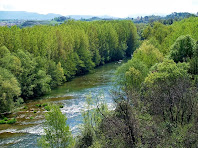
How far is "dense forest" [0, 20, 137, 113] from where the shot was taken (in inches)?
2197

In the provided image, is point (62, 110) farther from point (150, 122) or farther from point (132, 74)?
point (150, 122)

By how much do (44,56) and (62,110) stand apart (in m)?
26.7

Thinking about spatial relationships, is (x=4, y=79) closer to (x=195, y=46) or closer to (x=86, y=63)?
(x=195, y=46)

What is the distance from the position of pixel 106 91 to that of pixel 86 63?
3125cm

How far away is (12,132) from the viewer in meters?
42.2

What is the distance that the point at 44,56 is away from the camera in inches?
2899

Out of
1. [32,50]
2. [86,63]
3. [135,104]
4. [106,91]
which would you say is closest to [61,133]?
[135,104]

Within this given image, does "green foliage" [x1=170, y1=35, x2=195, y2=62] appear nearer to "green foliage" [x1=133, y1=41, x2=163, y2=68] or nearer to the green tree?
"green foliage" [x1=133, y1=41, x2=163, y2=68]

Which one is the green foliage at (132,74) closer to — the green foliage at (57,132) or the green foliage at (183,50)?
the green foliage at (183,50)

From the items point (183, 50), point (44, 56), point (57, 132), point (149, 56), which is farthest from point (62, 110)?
point (44, 56)

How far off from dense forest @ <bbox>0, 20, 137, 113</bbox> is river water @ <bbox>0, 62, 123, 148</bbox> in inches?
116

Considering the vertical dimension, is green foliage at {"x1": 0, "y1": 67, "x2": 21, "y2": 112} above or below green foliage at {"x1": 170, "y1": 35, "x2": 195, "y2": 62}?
below

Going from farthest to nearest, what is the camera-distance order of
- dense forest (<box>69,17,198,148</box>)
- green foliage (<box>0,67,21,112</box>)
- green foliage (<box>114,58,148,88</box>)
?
1. green foliage (<box>114,58,148,88</box>)
2. green foliage (<box>0,67,21,112</box>)
3. dense forest (<box>69,17,198,148</box>)

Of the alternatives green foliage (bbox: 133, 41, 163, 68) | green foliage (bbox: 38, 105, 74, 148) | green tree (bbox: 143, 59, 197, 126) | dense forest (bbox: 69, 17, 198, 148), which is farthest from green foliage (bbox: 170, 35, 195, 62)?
green foliage (bbox: 38, 105, 74, 148)
